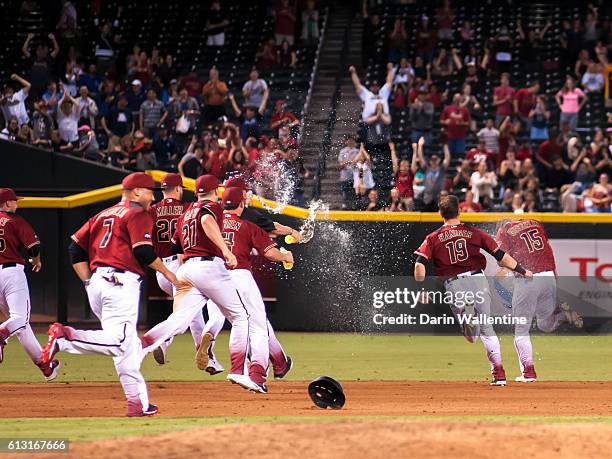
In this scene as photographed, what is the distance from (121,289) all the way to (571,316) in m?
10.5

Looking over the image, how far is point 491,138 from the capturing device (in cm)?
2364

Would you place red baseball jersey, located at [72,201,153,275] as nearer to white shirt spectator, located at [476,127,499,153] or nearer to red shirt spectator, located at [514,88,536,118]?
white shirt spectator, located at [476,127,499,153]

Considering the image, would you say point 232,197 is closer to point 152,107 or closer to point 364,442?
point 364,442

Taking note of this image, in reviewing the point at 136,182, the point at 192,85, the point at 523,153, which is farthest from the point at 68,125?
the point at 136,182

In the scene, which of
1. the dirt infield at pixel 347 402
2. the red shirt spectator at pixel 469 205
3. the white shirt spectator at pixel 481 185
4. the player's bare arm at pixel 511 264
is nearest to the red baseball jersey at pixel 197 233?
the dirt infield at pixel 347 402

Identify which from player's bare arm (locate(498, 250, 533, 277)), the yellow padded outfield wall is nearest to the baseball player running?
player's bare arm (locate(498, 250, 533, 277))

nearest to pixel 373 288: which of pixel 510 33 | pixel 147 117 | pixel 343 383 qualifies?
pixel 343 383

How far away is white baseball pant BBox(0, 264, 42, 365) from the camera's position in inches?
533

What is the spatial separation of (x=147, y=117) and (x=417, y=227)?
7588 mm

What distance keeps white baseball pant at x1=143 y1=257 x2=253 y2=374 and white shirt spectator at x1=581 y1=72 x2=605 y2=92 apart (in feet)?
50.9

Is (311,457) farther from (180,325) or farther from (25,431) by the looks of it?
(180,325)

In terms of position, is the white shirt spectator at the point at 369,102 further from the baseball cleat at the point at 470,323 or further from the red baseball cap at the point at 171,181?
the baseball cleat at the point at 470,323

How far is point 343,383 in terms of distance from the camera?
13445 mm

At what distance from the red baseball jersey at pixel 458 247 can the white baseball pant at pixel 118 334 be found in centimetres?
437
